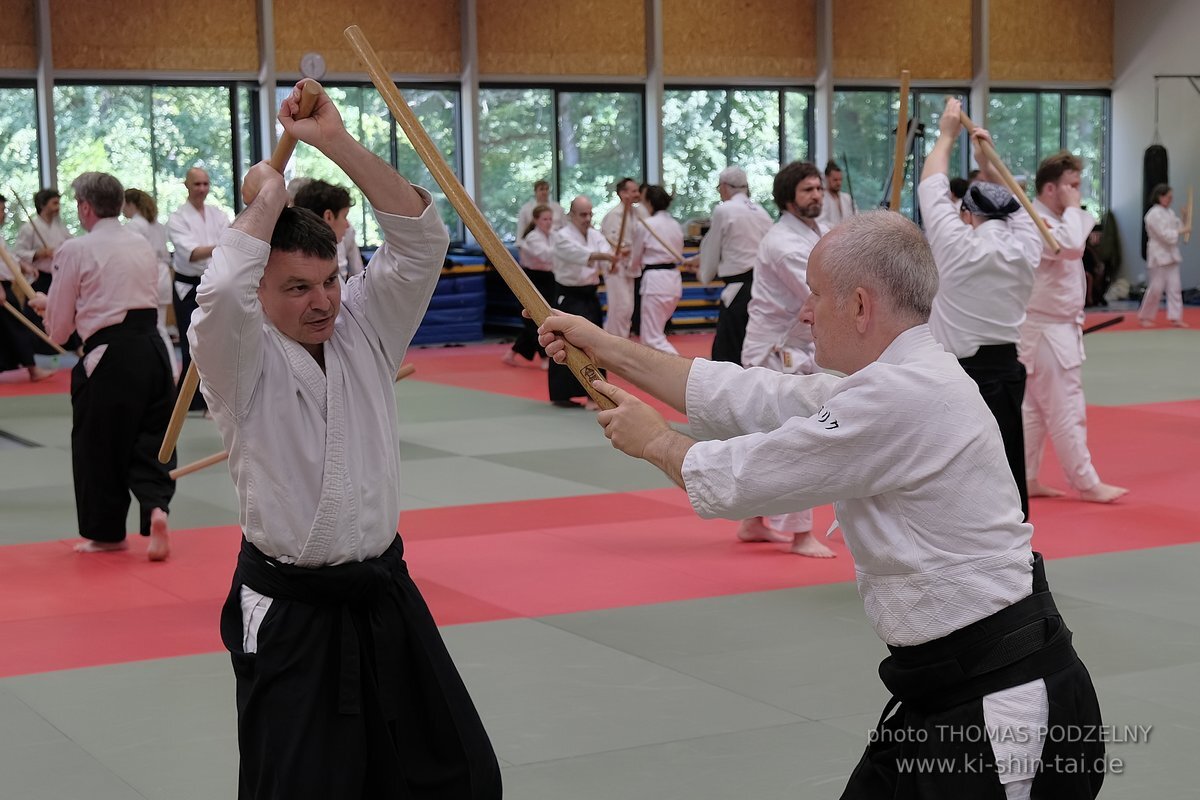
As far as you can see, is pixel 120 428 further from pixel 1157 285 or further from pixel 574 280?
pixel 1157 285

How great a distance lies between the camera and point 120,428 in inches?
272

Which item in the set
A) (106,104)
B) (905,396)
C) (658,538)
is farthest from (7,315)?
(905,396)

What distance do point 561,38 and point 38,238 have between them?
24.2 feet

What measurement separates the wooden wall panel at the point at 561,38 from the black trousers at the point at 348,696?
54.1 ft

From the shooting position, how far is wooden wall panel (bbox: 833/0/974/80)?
824 inches

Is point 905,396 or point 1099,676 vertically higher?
point 905,396

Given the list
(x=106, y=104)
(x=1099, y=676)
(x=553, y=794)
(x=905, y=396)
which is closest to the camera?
(x=905, y=396)

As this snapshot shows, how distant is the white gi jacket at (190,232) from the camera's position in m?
11.1

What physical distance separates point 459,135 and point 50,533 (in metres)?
12.1

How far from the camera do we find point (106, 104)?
56.5 ft

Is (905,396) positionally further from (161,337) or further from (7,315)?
(7,315)

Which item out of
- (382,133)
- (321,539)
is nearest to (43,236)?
(382,133)

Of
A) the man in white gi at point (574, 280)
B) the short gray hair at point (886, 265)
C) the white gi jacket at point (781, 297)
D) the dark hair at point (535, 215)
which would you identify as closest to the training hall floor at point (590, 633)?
the white gi jacket at point (781, 297)

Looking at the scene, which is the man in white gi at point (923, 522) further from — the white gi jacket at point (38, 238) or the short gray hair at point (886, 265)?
the white gi jacket at point (38, 238)
